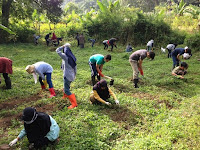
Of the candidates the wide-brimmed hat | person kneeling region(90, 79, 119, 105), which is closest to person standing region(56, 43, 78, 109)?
person kneeling region(90, 79, 119, 105)

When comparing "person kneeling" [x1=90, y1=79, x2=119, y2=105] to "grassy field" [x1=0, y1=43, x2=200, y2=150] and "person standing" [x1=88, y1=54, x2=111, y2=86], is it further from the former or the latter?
"person standing" [x1=88, y1=54, x2=111, y2=86]

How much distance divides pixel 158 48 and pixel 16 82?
12191 millimetres

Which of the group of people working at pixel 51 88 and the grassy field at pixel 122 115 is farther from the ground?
the group of people working at pixel 51 88

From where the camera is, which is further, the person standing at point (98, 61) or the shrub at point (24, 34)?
the shrub at point (24, 34)

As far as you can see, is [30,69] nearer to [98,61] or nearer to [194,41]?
[98,61]

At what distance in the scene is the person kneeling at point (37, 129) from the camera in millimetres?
2932

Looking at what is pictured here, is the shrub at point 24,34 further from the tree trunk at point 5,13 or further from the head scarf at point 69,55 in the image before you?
the head scarf at point 69,55

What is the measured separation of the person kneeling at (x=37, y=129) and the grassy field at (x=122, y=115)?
0.86ft

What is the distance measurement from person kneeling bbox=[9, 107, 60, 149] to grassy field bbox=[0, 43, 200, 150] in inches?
10.3

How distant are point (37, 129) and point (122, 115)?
2.31 metres

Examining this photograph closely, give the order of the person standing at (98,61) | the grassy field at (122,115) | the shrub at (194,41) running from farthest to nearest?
the shrub at (194,41), the person standing at (98,61), the grassy field at (122,115)

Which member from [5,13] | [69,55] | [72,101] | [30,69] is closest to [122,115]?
[72,101]

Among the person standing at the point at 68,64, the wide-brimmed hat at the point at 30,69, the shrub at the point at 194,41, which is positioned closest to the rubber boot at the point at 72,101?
the person standing at the point at 68,64

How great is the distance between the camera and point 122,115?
15.1ft
